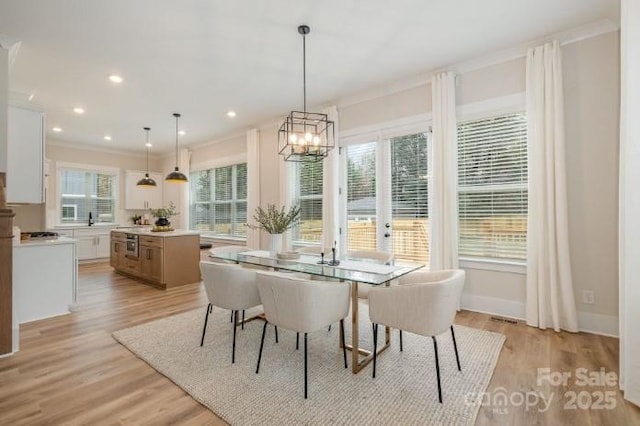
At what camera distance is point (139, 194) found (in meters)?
8.26

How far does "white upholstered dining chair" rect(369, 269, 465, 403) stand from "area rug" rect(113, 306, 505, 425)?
173 mm

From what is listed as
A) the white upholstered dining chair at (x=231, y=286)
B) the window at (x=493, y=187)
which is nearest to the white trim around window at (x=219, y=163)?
the white upholstered dining chair at (x=231, y=286)

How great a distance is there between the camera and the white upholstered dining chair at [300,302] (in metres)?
2.05

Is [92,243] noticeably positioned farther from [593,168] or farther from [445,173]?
[593,168]

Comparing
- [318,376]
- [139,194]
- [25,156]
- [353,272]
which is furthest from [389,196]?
[139,194]

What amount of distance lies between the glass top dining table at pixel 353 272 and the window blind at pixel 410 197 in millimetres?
1431

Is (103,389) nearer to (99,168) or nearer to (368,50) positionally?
(368,50)

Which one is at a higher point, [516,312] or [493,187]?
[493,187]

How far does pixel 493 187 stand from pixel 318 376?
2854mm

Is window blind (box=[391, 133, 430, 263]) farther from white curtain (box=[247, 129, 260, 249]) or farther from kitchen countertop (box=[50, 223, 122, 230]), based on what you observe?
kitchen countertop (box=[50, 223, 122, 230])

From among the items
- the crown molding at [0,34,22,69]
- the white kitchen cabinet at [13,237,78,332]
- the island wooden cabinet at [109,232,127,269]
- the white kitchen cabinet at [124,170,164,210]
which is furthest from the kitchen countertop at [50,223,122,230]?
the crown molding at [0,34,22,69]

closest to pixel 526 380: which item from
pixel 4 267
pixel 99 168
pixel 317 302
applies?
pixel 317 302

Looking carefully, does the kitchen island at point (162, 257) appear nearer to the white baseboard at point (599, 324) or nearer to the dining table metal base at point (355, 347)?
the dining table metal base at point (355, 347)

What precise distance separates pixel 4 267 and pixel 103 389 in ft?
4.96
